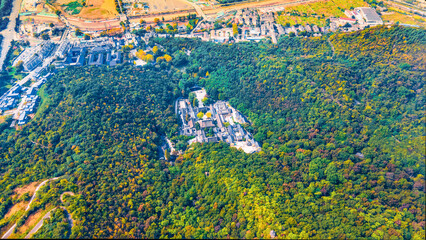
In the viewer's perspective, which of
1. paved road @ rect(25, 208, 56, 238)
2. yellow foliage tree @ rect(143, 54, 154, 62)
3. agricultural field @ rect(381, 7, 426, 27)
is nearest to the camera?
paved road @ rect(25, 208, 56, 238)

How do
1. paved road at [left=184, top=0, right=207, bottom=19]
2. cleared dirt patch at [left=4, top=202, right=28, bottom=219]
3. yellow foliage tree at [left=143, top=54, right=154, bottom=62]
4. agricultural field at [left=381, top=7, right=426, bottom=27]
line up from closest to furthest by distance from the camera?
cleared dirt patch at [left=4, top=202, right=28, bottom=219], yellow foliage tree at [left=143, top=54, right=154, bottom=62], agricultural field at [left=381, top=7, right=426, bottom=27], paved road at [left=184, top=0, right=207, bottom=19]

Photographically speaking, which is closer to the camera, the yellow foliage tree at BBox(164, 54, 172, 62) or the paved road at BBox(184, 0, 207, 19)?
the yellow foliage tree at BBox(164, 54, 172, 62)

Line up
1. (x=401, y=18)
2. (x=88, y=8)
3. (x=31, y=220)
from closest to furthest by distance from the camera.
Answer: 1. (x=31, y=220)
2. (x=401, y=18)
3. (x=88, y=8)

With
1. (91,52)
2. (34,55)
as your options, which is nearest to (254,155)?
(91,52)

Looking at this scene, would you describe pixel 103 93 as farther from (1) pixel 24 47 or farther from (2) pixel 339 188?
(2) pixel 339 188

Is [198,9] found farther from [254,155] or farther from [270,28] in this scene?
[254,155]

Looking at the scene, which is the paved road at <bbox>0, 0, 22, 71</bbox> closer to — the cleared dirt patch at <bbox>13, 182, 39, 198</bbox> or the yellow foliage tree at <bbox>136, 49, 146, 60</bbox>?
the yellow foliage tree at <bbox>136, 49, 146, 60</bbox>

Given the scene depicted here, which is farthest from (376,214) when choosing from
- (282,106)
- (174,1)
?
(174,1)

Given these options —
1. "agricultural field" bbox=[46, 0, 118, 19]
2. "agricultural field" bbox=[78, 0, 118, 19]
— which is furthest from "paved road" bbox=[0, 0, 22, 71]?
"agricultural field" bbox=[78, 0, 118, 19]
